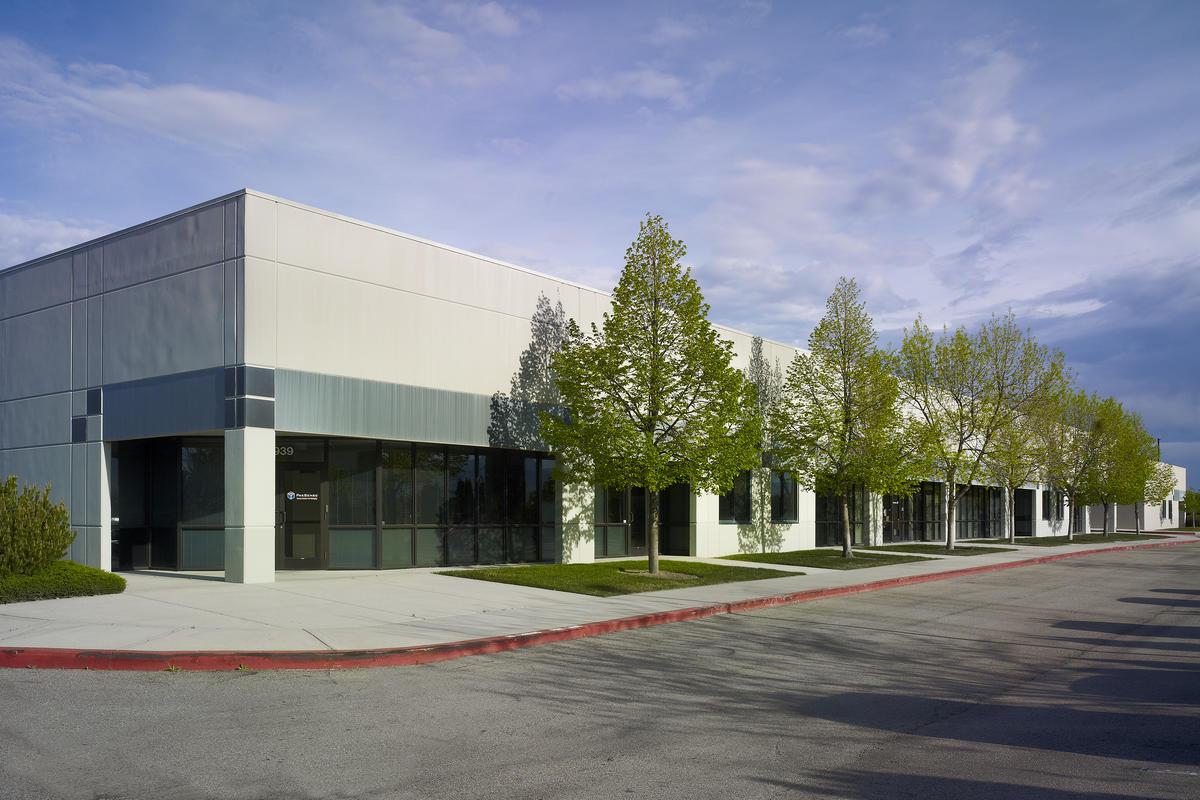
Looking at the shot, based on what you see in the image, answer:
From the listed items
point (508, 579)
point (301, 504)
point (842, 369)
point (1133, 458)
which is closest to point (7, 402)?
point (301, 504)

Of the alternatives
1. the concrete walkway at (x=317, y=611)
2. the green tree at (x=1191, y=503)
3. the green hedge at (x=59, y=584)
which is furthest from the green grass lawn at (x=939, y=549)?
the green tree at (x=1191, y=503)

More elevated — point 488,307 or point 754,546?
point 488,307

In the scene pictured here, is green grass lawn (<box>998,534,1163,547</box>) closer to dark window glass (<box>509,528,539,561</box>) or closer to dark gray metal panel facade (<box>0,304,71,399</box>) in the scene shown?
dark window glass (<box>509,528,539,561</box>)

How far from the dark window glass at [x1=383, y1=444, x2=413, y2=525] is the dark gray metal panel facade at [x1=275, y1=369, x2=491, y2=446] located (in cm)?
89

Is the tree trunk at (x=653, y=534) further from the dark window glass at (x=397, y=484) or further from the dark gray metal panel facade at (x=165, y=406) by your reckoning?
the dark gray metal panel facade at (x=165, y=406)

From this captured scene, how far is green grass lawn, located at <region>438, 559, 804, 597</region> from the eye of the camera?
19.4 m

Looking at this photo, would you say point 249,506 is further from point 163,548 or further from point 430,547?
point 430,547

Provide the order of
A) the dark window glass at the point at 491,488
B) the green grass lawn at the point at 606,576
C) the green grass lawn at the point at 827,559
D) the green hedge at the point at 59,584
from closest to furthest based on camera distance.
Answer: the green hedge at the point at 59,584
the green grass lawn at the point at 606,576
the dark window glass at the point at 491,488
the green grass lawn at the point at 827,559

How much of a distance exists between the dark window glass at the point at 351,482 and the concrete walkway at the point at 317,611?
136 cm

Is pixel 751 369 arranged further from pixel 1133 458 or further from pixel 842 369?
pixel 1133 458

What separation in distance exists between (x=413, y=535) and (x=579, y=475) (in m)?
5.02

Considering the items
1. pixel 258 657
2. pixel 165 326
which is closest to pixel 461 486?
pixel 165 326

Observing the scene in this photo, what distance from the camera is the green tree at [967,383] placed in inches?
1553

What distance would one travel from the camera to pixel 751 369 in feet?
106
